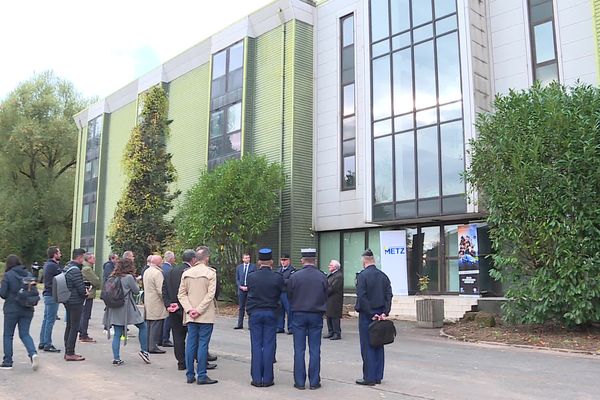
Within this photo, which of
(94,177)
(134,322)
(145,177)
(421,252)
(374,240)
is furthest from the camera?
(94,177)

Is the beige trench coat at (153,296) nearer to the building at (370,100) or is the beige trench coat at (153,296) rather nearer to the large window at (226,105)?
the building at (370,100)

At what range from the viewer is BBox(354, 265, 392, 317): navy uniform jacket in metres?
7.59

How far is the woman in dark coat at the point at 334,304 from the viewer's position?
12922 mm

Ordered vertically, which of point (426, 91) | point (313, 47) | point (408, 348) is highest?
point (313, 47)

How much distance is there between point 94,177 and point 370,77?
2550 centimetres

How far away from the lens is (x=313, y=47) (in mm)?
24750

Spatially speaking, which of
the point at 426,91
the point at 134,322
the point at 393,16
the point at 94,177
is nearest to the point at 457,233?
the point at 426,91

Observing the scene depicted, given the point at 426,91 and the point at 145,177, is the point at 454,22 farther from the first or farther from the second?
the point at 145,177

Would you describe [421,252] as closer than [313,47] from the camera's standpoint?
Yes

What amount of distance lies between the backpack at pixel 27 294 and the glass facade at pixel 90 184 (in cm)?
3133

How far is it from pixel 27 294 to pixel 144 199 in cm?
1812

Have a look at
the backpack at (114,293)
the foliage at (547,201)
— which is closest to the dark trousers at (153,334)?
the backpack at (114,293)

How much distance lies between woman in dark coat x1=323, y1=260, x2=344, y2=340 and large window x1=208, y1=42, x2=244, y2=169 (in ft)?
43.8

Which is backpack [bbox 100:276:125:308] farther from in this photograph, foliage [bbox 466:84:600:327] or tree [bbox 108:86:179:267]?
→ tree [bbox 108:86:179:267]
